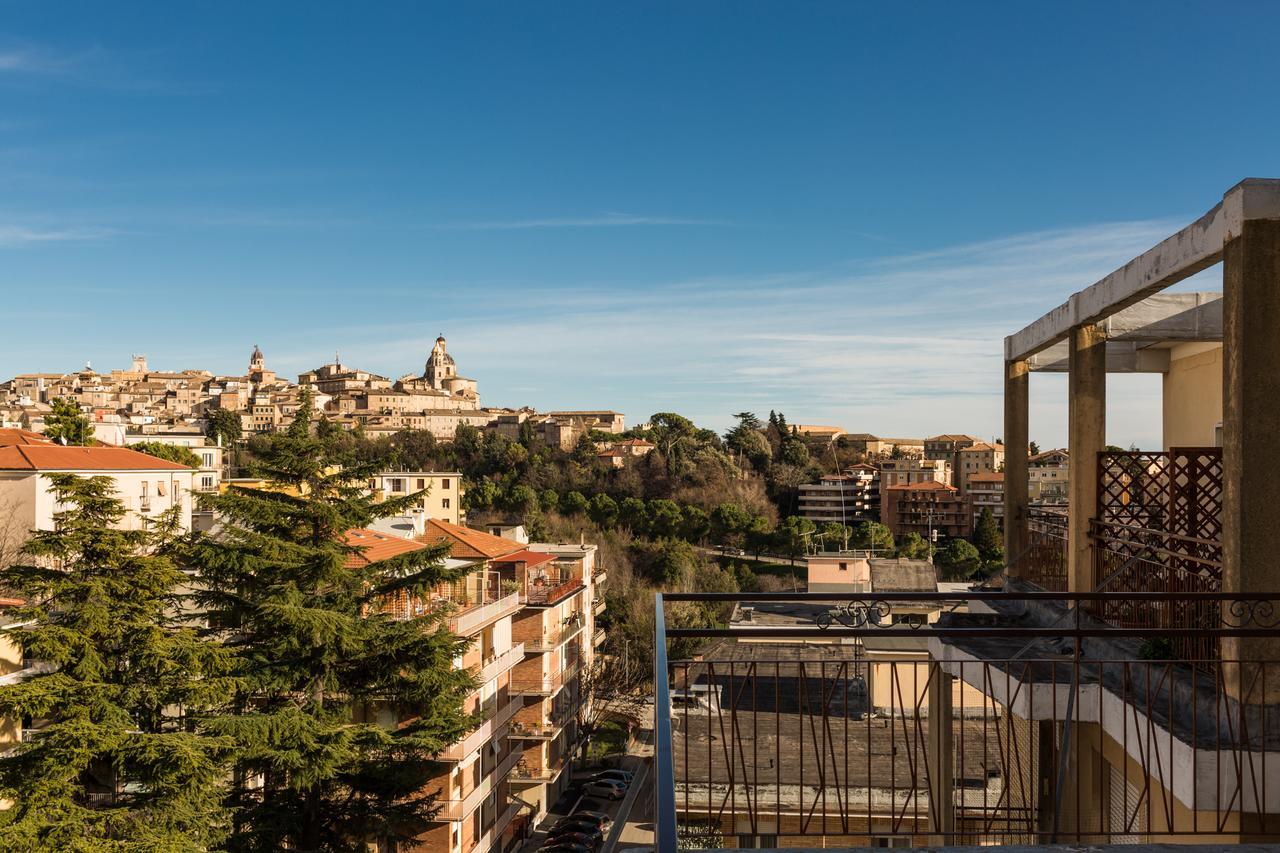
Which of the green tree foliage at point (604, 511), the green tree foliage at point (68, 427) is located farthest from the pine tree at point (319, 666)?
the green tree foliage at point (604, 511)

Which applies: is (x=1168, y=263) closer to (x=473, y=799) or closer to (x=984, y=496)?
(x=473, y=799)

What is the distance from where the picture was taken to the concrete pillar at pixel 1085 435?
746 centimetres

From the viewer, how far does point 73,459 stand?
89.6ft

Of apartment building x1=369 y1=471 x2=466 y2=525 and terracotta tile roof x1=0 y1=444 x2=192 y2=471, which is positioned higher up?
terracotta tile roof x1=0 y1=444 x2=192 y2=471

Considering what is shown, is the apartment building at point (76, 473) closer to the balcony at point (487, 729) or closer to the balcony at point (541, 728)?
the balcony at point (487, 729)

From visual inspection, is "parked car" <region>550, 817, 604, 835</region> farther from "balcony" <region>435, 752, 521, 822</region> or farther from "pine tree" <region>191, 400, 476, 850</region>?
"pine tree" <region>191, 400, 476, 850</region>

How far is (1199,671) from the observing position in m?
4.99

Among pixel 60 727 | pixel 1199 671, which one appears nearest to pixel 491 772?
pixel 60 727

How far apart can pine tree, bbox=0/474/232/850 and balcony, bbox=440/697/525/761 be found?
17.7 feet

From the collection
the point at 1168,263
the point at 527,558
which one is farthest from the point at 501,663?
the point at 1168,263

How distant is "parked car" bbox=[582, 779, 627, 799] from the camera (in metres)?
27.3

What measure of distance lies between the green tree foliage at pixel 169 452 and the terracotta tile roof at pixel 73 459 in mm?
11615

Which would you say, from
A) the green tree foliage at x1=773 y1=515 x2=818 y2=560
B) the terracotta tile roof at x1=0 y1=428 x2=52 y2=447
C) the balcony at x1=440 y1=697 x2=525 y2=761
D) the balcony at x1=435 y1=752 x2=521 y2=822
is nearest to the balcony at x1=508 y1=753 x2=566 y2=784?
the balcony at x1=440 y1=697 x2=525 y2=761

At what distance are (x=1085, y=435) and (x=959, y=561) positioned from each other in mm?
44091
